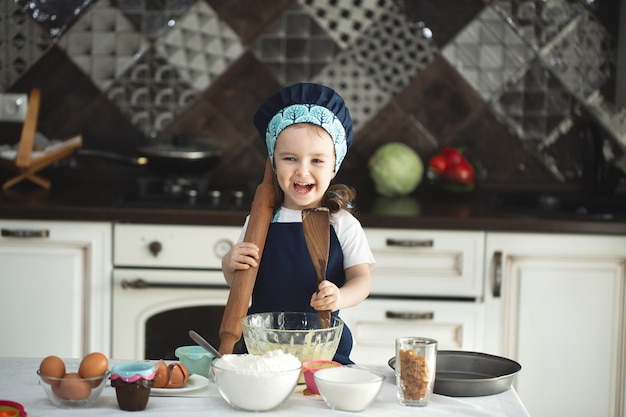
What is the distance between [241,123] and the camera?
141 inches

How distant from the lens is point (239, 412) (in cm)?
144

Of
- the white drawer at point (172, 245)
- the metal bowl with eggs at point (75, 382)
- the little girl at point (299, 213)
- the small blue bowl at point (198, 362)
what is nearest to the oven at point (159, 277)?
the white drawer at point (172, 245)

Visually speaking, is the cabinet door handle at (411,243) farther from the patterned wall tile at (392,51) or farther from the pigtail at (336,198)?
the pigtail at (336,198)

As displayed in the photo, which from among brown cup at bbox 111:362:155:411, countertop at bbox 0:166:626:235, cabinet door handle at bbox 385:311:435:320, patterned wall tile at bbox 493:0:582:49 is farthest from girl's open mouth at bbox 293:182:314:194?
patterned wall tile at bbox 493:0:582:49

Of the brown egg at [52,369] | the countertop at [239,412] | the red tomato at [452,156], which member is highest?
the red tomato at [452,156]

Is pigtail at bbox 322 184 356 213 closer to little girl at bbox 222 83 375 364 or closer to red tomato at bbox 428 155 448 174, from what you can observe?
little girl at bbox 222 83 375 364

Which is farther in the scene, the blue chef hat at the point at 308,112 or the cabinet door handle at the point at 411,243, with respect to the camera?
the cabinet door handle at the point at 411,243

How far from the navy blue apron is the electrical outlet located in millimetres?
1886

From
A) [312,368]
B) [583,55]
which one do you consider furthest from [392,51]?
[312,368]

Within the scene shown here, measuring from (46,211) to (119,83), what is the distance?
816 mm

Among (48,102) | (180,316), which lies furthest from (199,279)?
(48,102)

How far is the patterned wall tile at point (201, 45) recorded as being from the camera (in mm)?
3562

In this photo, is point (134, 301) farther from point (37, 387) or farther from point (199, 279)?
point (37, 387)

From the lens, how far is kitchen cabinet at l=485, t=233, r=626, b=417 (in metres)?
2.93
